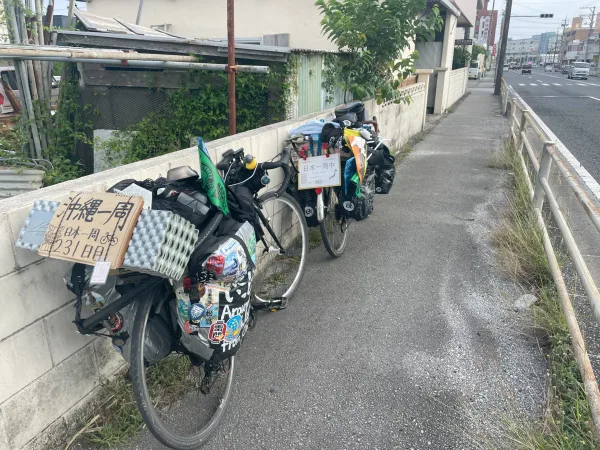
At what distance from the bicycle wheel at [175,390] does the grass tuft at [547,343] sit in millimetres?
1412

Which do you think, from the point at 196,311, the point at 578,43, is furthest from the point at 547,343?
the point at 578,43

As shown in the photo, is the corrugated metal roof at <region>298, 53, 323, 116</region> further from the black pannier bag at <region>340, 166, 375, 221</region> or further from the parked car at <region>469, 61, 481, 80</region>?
the parked car at <region>469, 61, 481, 80</region>

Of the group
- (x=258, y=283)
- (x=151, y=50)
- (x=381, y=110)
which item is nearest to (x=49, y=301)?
(x=258, y=283)

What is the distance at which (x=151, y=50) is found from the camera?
6.41 meters

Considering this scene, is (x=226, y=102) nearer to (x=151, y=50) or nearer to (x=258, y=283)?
(x=151, y=50)

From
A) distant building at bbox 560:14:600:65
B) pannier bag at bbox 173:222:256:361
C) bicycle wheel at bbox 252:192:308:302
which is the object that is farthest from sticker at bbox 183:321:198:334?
distant building at bbox 560:14:600:65

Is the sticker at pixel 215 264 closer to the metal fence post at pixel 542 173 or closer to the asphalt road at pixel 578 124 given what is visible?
the metal fence post at pixel 542 173

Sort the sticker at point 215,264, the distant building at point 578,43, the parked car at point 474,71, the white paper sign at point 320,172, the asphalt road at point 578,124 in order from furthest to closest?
the distant building at point 578,43, the parked car at point 474,71, the asphalt road at point 578,124, the white paper sign at point 320,172, the sticker at point 215,264

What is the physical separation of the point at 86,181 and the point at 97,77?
16.0ft

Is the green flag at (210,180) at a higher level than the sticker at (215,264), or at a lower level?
higher

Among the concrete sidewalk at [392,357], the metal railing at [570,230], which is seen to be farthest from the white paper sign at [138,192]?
the metal railing at [570,230]

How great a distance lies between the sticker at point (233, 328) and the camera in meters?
2.11

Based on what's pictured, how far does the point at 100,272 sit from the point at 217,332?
635 millimetres

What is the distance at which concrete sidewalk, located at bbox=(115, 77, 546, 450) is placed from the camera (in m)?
2.35
